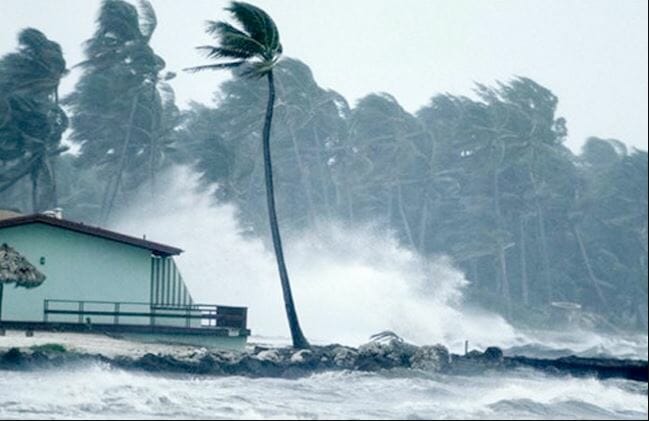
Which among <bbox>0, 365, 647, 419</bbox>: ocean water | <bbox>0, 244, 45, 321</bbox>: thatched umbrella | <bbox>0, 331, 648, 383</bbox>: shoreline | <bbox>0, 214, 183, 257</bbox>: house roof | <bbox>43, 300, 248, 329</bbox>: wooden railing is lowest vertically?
<bbox>0, 365, 647, 419</bbox>: ocean water

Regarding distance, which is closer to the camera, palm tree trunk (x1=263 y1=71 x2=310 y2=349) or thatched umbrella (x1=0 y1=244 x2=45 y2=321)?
thatched umbrella (x1=0 y1=244 x2=45 y2=321)

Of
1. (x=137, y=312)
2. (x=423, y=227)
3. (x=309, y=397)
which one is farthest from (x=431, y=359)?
(x=423, y=227)

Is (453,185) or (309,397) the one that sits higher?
(453,185)

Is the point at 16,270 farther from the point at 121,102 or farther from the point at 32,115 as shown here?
the point at 121,102

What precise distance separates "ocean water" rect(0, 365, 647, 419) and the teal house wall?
738cm

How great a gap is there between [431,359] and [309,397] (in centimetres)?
944

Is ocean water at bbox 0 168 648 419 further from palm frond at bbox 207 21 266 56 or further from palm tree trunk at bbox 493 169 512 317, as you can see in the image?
palm frond at bbox 207 21 266 56

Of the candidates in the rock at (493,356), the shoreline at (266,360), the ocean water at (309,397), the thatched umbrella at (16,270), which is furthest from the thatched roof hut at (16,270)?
the rock at (493,356)

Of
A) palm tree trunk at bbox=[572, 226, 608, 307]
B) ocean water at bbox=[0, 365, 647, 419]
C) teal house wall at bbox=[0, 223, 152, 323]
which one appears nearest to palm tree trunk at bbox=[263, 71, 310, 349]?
teal house wall at bbox=[0, 223, 152, 323]

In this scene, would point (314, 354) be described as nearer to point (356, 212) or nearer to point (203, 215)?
point (203, 215)

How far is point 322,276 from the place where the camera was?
78938mm

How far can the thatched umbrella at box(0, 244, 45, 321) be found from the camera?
33.8 meters

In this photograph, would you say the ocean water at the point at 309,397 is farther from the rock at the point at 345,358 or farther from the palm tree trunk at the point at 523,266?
the palm tree trunk at the point at 523,266

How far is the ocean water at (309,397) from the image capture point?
79.0 ft
